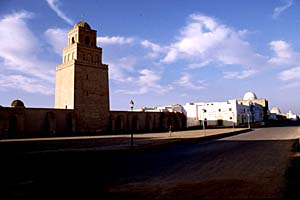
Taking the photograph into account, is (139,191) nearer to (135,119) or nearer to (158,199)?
(158,199)

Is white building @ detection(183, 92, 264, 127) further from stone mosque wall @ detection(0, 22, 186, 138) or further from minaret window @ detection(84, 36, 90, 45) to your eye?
minaret window @ detection(84, 36, 90, 45)

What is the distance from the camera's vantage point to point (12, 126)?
28.6m

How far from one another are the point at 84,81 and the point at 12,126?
40.2 feet

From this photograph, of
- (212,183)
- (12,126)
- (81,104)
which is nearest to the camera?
(212,183)

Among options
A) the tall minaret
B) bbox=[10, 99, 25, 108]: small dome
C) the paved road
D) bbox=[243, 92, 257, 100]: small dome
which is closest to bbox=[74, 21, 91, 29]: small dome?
the tall minaret

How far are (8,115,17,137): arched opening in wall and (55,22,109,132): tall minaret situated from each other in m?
7.97

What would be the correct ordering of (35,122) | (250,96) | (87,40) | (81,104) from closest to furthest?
(35,122) < (81,104) < (87,40) < (250,96)

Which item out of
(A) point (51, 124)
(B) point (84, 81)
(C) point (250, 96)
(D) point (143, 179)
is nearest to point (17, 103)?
(A) point (51, 124)

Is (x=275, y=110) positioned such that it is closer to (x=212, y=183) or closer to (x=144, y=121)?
(x=144, y=121)

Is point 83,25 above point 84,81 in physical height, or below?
above

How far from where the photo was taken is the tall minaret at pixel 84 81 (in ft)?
120

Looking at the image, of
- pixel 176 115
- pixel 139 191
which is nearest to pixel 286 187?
pixel 139 191

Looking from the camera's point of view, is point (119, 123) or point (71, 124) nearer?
point (71, 124)

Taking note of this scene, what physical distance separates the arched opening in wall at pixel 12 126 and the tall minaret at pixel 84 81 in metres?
7.97
